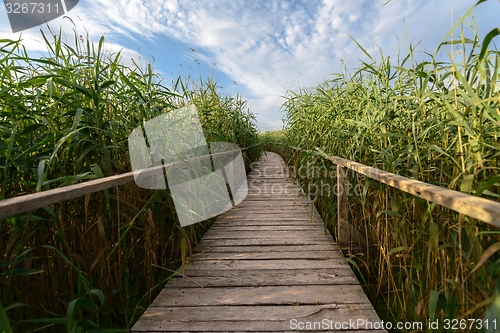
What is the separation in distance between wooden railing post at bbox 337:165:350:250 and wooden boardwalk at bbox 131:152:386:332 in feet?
0.39

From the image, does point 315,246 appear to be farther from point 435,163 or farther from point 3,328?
point 3,328

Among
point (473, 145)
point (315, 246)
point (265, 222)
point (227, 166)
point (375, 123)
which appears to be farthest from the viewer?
point (227, 166)

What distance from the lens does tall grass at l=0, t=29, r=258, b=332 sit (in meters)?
1.13

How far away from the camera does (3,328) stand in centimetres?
72

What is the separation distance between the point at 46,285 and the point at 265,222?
6.98ft

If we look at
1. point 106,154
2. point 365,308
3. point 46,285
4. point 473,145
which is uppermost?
point 106,154

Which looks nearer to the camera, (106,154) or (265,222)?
(106,154)

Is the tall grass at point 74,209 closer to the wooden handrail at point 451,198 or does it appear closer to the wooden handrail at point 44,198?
the wooden handrail at point 44,198

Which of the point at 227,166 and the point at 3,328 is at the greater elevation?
the point at 227,166

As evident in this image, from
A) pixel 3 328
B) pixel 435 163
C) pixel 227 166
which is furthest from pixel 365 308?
pixel 227 166

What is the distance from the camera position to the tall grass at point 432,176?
95 cm

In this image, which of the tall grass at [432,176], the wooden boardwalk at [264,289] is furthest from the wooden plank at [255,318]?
the tall grass at [432,176]

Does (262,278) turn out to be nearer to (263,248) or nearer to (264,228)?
(263,248)

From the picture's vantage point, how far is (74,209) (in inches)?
53.7
